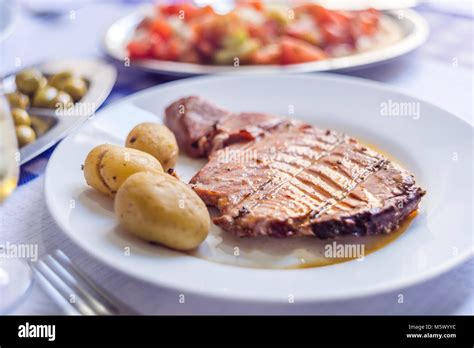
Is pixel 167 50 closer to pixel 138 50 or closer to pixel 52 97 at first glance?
pixel 138 50

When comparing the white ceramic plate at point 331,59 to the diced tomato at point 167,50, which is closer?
the white ceramic plate at point 331,59

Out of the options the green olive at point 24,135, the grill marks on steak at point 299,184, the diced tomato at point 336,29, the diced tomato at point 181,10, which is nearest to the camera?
the grill marks on steak at point 299,184

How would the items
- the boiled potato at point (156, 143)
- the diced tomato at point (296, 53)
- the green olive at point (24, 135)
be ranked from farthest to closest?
the diced tomato at point (296, 53)
the green olive at point (24, 135)
the boiled potato at point (156, 143)

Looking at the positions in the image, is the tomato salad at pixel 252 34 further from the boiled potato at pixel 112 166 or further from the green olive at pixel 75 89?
the boiled potato at pixel 112 166

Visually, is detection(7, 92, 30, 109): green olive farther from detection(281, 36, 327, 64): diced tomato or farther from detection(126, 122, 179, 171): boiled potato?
detection(281, 36, 327, 64): diced tomato

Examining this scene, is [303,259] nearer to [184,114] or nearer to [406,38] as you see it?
[184,114]

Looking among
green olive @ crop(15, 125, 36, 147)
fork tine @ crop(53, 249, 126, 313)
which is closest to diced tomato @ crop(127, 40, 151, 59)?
green olive @ crop(15, 125, 36, 147)

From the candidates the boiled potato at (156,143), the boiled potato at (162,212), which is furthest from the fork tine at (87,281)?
the boiled potato at (156,143)
